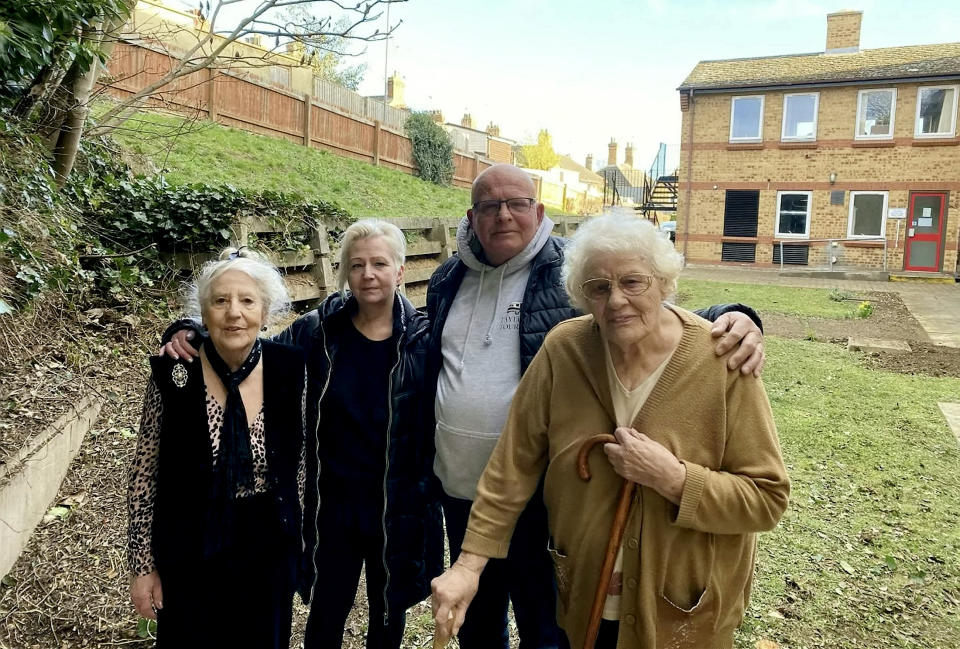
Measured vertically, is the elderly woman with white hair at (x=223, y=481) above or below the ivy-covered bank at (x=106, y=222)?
below

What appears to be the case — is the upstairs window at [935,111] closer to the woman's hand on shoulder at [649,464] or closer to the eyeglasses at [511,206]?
the eyeglasses at [511,206]

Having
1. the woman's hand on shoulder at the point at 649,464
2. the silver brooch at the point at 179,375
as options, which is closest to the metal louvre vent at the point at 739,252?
the woman's hand on shoulder at the point at 649,464

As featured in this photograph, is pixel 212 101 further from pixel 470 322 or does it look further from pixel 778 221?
pixel 778 221

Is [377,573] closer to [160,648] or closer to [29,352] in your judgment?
[160,648]

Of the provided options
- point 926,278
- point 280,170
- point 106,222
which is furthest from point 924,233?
point 106,222

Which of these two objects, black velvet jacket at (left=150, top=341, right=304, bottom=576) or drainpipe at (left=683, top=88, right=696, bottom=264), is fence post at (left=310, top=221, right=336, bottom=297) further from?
drainpipe at (left=683, top=88, right=696, bottom=264)

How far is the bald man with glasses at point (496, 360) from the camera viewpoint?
2.32m

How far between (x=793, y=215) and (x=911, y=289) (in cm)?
670

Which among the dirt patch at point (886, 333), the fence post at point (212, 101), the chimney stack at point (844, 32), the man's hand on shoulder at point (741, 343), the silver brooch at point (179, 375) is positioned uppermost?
the chimney stack at point (844, 32)

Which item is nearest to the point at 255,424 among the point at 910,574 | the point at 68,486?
the point at 68,486

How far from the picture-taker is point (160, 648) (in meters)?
2.06

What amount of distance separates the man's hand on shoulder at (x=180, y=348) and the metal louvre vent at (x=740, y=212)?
2384 centimetres

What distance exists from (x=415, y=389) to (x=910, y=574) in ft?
9.64

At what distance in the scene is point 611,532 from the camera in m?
1.70
